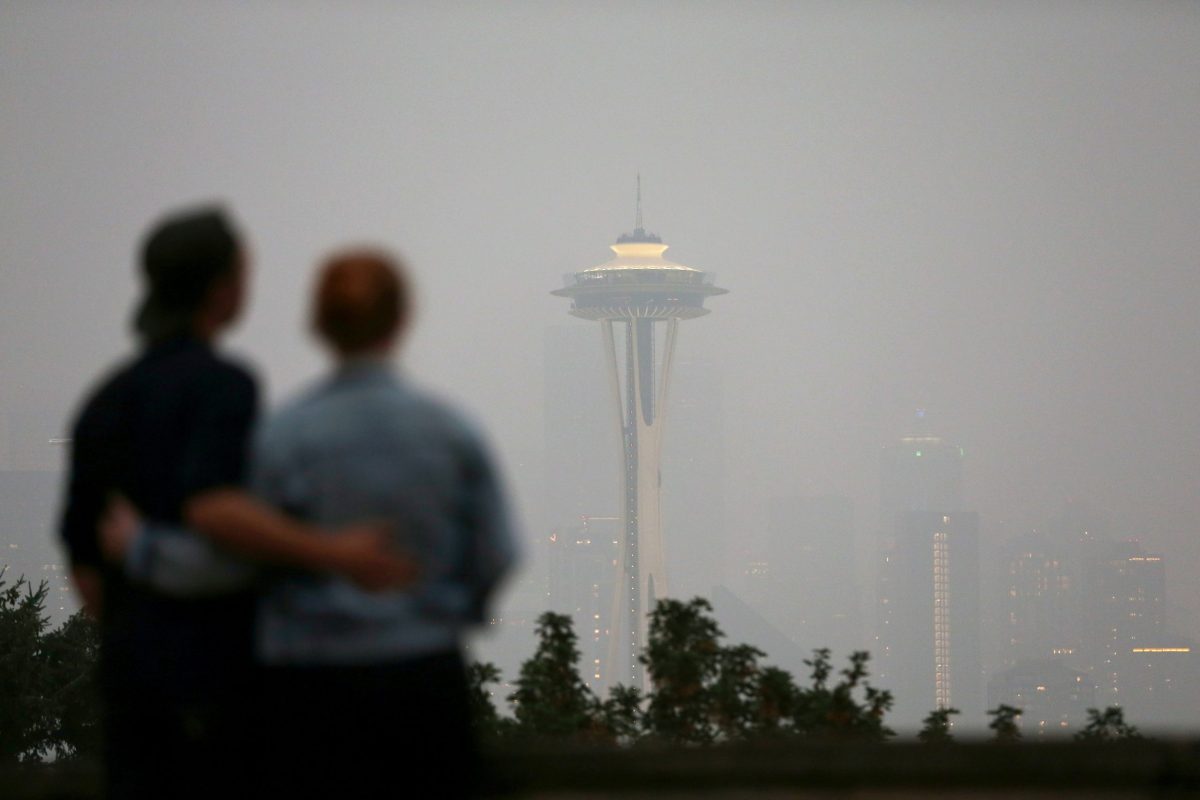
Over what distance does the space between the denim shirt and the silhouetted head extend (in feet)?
1.09

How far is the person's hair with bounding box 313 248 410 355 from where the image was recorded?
10.4ft

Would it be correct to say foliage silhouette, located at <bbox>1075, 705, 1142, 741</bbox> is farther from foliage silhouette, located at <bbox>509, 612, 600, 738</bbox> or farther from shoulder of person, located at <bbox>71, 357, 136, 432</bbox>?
shoulder of person, located at <bbox>71, 357, 136, 432</bbox>

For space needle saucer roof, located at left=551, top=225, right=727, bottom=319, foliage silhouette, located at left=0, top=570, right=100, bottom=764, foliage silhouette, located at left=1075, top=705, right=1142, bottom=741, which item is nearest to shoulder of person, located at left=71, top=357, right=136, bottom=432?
foliage silhouette, located at left=1075, top=705, right=1142, bottom=741

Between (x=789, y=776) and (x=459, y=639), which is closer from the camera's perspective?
(x=459, y=639)

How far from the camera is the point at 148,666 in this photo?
3242 mm

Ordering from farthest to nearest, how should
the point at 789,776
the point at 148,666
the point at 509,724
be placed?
the point at 509,724, the point at 789,776, the point at 148,666

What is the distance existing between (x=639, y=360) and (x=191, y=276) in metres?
173

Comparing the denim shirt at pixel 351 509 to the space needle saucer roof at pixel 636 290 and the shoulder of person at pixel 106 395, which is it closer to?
the shoulder of person at pixel 106 395

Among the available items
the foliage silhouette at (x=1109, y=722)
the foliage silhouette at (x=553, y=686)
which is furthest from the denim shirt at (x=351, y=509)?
the foliage silhouette at (x=1109, y=722)

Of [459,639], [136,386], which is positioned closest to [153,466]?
[136,386]

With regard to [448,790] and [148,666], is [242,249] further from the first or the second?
[448,790]

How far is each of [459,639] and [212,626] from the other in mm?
482

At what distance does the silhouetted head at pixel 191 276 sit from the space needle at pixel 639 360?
165981 mm

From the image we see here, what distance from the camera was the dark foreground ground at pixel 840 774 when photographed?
443cm
